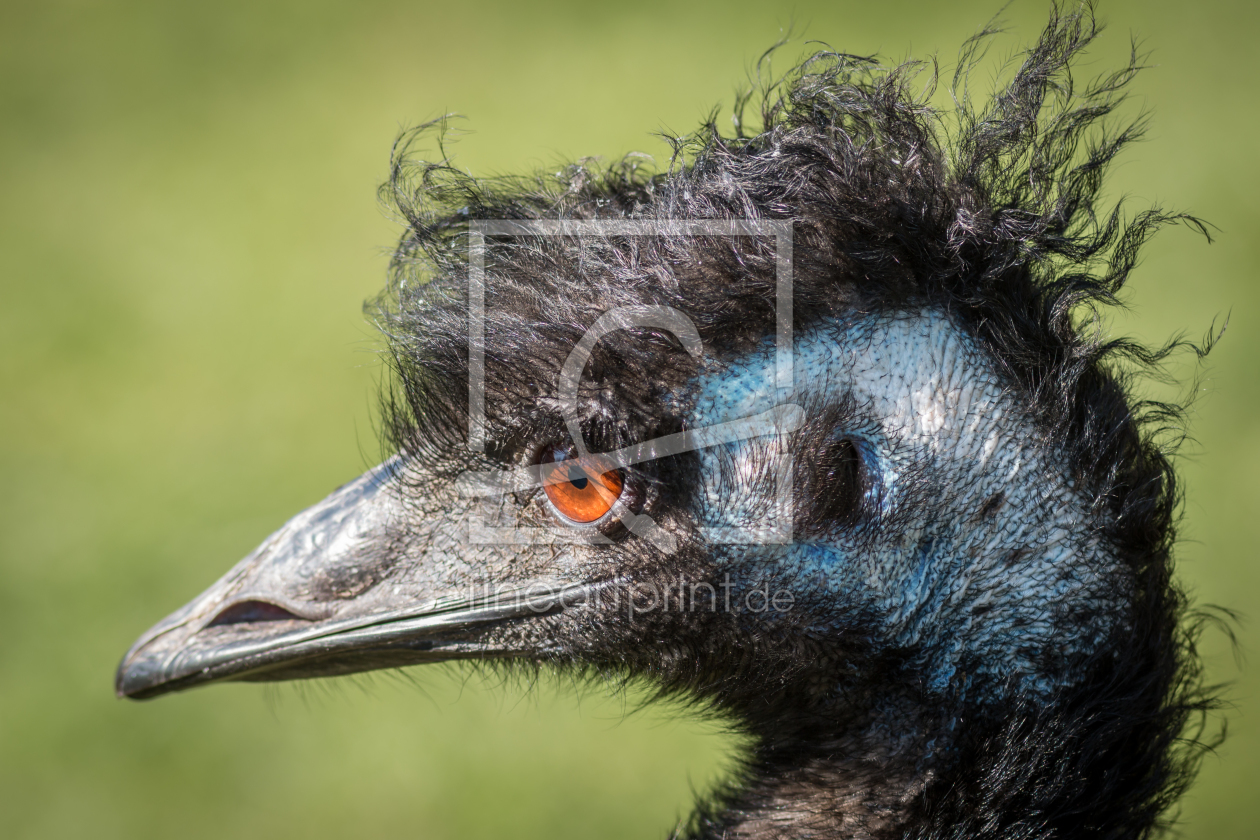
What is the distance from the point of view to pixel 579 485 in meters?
1.84

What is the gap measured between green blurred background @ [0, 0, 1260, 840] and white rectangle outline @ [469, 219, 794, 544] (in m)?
0.49

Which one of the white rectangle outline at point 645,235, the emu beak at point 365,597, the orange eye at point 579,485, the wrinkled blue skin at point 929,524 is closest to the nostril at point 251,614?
the emu beak at point 365,597

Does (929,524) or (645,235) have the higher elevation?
(645,235)

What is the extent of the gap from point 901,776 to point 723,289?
0.84 meters

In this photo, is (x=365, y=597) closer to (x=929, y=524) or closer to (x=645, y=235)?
(x=645, y=235)

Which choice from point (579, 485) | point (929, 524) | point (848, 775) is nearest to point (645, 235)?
point (579, 485)

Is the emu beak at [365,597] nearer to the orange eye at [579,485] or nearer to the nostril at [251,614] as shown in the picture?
the nostril at [251,614]

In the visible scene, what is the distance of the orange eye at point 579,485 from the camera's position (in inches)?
71.5

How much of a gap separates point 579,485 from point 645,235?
0.42 meters

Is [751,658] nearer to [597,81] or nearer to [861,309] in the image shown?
[861,309]

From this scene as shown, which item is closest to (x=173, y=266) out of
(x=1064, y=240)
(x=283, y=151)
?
(x=283, y=151)

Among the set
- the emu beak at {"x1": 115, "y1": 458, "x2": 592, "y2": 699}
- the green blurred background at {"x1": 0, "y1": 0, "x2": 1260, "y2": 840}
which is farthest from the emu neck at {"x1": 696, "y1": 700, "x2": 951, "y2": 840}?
the emu beak at {"x1": 115, "y1": 458, "x2": 592, "y2": 699}

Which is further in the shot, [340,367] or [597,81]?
[597,81]

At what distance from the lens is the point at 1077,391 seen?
1850mm
